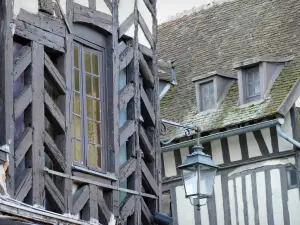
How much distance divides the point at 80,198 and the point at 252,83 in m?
7.63

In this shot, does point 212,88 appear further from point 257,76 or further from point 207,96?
point 257,76

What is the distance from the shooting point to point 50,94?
36.0ft

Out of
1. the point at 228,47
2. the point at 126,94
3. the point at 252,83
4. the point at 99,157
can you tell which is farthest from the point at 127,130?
the point at 228,47

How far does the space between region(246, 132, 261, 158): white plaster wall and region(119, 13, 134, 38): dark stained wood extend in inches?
220

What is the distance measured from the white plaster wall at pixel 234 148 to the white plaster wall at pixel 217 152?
196mm

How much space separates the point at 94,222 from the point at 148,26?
2.74 m

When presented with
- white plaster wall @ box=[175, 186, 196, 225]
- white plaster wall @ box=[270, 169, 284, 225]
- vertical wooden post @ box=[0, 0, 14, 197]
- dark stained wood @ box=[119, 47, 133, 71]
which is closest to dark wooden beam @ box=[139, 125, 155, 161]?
dark stained wood @ box=[119, 47, 133, 71]

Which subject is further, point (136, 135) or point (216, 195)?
point (216, 195)

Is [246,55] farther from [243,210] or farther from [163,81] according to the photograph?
[243,210]

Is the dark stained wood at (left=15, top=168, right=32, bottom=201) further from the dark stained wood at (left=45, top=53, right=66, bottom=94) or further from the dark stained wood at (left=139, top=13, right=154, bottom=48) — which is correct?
the dark stained wood at (left=139, top=13, right=154, bottom=48)

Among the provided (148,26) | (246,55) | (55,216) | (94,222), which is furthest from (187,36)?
(55,216)

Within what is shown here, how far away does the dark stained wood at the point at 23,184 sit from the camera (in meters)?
10.0

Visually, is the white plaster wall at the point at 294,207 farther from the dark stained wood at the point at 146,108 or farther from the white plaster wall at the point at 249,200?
the dark stained wood at the point at 146,108

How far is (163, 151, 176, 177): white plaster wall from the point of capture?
18.8m
